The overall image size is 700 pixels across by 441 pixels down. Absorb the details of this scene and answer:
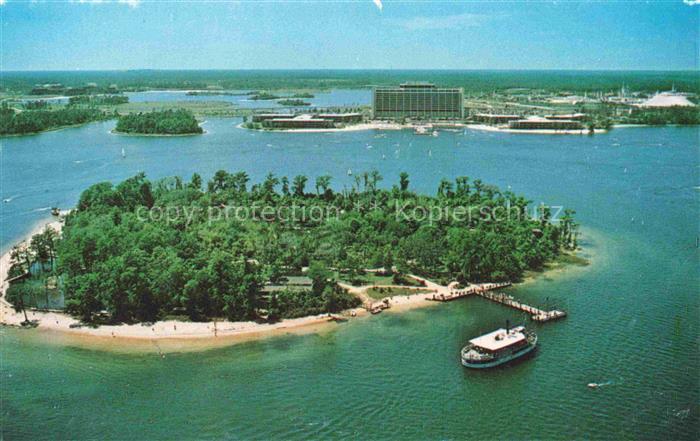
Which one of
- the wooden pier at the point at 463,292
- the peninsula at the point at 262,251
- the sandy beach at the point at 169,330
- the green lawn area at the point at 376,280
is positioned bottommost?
the sandy beach at the point at 169,330

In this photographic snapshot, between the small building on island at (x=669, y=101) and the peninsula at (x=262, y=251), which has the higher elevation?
the small building on island at (x=669, y=101)

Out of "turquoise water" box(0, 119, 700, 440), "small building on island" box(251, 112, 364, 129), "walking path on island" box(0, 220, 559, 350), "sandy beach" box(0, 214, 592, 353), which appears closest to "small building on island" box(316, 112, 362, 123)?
"small building on island" box(251, 112, 364, 129)

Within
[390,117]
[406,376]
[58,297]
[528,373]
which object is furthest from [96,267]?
[390,117]

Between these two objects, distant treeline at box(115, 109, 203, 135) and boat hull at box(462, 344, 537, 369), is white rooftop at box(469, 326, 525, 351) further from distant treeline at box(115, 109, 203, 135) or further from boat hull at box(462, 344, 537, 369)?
distant treeline at box(115, 109, 203, 135)

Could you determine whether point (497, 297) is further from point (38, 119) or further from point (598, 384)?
point (38, 119)

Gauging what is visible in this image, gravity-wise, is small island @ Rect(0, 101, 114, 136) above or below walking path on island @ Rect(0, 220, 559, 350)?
above

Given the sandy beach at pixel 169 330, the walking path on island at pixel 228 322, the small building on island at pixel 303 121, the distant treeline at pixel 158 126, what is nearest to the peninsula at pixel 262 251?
the walking path on island at pixel 228 322

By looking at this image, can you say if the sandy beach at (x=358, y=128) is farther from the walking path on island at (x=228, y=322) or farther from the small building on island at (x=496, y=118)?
the walking path on island at (x=228, y=322)

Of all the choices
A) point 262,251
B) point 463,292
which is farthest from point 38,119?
point 463,292
